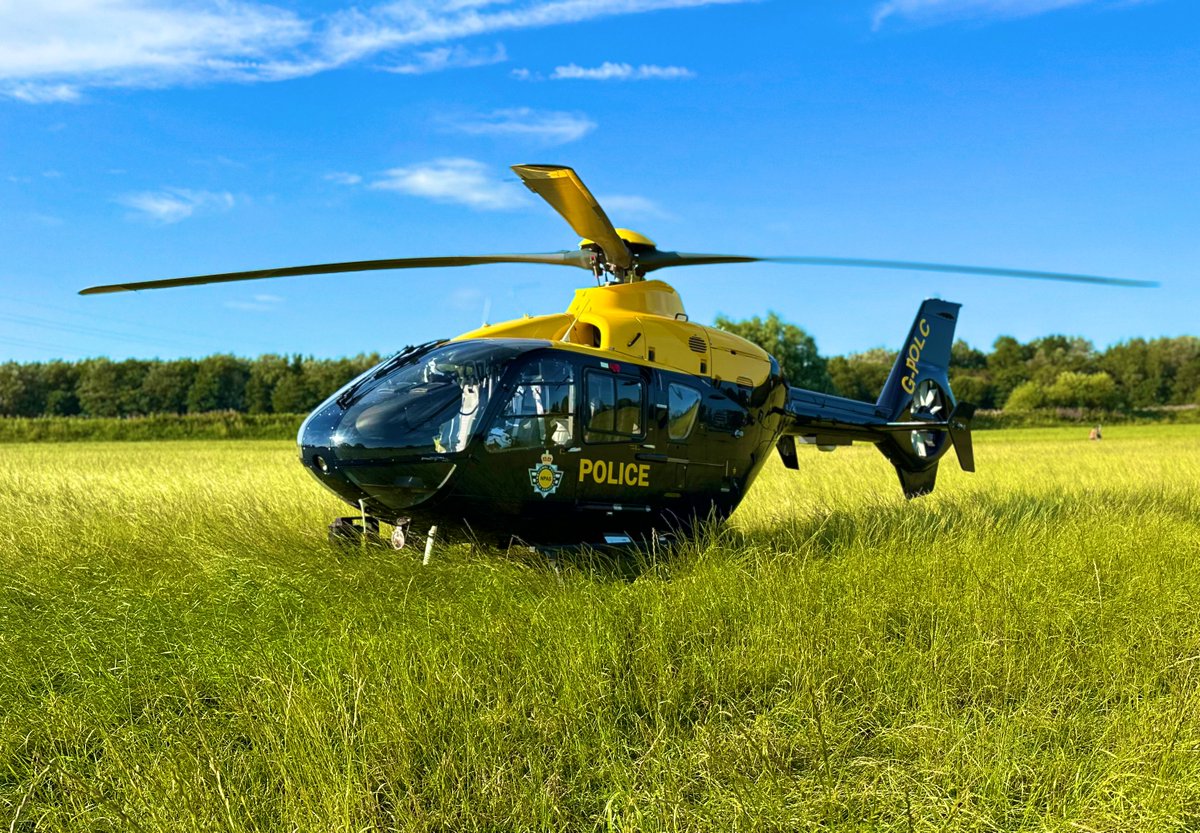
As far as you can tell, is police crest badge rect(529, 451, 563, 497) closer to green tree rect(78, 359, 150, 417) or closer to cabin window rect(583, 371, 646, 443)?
cabin window rect(583, 371, 646, 443)

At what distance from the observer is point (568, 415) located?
7.18 meters

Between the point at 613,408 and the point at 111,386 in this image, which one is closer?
the point at 613,408

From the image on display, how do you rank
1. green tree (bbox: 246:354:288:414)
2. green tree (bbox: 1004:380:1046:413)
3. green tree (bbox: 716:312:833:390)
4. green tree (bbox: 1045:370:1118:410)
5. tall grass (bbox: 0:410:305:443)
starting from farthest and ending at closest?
green tree (bbox: 1004:380:1046:413), green tree (bbox: 1045:370:1118:410), green tree (bbox: 246:354:288:414), green tree (bbox: 716:312:833:390), tall grass (bbox: 0:410:305:443)

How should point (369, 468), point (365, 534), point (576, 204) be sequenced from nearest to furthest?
point (369, 468) → point (576, 204) → point (365, 534)

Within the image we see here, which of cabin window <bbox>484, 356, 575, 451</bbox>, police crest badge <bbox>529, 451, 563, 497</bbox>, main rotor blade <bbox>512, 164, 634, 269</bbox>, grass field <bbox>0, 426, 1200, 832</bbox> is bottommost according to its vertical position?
grass field <bbox>0, 426, 1200, 832</bbox>

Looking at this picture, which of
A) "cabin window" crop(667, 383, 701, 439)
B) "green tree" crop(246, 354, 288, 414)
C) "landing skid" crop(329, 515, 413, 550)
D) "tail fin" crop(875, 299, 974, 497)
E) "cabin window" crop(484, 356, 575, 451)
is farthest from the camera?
"green tree" crop(246, 354, 288, 414)

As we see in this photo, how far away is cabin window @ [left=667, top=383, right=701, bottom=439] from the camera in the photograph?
8.02 metres

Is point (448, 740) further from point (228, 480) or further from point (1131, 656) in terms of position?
point (228, 480)

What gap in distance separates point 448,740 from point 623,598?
6.91 feet

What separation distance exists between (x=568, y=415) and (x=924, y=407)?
280 inches

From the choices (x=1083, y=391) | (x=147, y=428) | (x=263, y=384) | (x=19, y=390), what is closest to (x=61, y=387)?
(x=19, y=390)

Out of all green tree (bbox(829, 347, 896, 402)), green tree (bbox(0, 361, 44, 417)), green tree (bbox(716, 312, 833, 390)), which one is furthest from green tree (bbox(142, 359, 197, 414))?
green tree (bbox(829, 347, 896, 402))

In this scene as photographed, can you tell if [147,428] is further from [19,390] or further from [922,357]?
[922,357]

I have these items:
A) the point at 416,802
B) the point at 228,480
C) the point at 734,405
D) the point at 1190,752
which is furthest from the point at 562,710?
the point at 228,480
